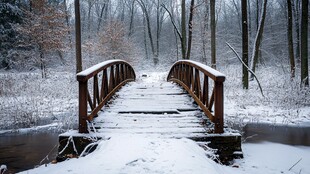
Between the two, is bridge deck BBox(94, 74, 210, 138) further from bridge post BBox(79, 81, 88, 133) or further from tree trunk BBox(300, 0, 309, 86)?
tree trunk BBox(300, 0, 309, 86)

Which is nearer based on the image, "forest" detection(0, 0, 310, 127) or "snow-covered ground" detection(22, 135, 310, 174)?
"snow-covered ground" detection(22, 135, 310, 174)

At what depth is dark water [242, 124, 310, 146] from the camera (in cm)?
805

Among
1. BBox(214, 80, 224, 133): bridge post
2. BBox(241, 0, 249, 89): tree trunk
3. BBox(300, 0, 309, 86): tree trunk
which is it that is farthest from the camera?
BBox(241, 0, 249, 89): tree trunk

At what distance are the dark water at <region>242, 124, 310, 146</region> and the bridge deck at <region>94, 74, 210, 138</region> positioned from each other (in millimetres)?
2261

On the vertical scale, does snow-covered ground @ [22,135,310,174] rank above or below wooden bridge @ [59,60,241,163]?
below

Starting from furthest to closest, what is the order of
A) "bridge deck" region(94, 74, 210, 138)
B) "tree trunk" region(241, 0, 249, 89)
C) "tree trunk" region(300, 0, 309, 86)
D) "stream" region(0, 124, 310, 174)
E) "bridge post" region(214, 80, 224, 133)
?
"tree trunk" region(241, 0, 249, 89) → "tree trunk" region(300, 0, 309, 86) → "stream" region(0, 124, 310, 174) → "bridge deck" region(94, 74, 210, 138) → "bridge post" region(214, 80, 224, 133)

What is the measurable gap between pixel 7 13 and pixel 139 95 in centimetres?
1814

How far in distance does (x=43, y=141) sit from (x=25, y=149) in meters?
0.81

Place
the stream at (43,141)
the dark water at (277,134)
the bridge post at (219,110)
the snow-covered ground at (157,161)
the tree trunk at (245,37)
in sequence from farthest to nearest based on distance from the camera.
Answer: the tree trunk at (245,37) < the dark water at (277,134) < the stream at (43,141) < the bridge post at (219,110) < the snow-covered ground at (157,161)

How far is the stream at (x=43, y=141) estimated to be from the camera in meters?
6.75

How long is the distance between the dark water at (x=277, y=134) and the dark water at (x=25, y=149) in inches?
220

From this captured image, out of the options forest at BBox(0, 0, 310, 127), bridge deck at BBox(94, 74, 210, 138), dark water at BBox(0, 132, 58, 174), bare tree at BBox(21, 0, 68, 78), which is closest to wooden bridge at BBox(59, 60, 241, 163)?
bridge deck at BBox(94, 74, 210, 138)

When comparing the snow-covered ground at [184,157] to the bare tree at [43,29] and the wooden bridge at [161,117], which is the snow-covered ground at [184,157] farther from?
the bare tree at [43,29]

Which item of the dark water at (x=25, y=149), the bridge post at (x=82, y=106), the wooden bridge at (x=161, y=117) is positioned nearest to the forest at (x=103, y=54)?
the dark water at (x=25, y=149)
